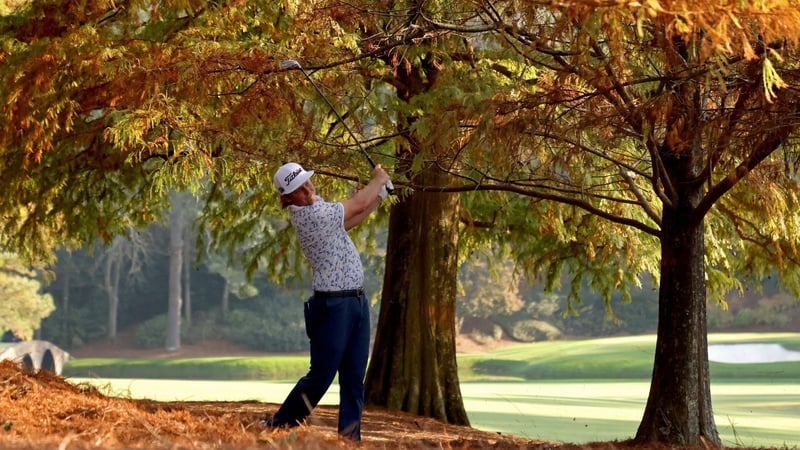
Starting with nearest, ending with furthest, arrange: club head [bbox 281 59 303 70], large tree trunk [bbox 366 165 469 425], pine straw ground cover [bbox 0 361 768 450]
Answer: pine straw ground cover [bbox 0 361 768 450]
club head [bbox 281 59 303 70]
large tree trunk [bbox 366 165 469 425]

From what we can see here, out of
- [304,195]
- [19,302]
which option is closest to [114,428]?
[304,195]

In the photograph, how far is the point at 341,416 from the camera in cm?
671

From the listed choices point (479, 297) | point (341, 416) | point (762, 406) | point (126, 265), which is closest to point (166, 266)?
point (126, 265)

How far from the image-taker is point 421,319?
40.7 feet

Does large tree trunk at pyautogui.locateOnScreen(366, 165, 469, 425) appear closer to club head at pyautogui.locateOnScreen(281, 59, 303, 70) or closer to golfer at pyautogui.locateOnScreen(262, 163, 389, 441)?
club head at pyautogui.locateOnScreen(281, 59, 303, 70)

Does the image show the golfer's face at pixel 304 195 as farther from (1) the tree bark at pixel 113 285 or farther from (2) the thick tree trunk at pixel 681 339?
(1) the tree bark at pixel 113 285

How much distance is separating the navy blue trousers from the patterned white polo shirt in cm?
11

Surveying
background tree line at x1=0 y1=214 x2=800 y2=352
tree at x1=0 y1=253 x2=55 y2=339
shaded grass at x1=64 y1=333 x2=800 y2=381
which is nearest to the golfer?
tree at x1=0 y1=253 x2=55 y2=339

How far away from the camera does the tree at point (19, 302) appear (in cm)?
3453

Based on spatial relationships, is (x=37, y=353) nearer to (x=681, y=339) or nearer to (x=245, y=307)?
(x=245, y=307)

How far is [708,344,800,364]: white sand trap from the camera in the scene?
38.4 m

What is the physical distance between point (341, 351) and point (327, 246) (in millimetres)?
636

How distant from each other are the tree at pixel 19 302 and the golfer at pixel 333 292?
29.1 m

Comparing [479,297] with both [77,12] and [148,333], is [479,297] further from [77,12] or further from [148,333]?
[77,12]
